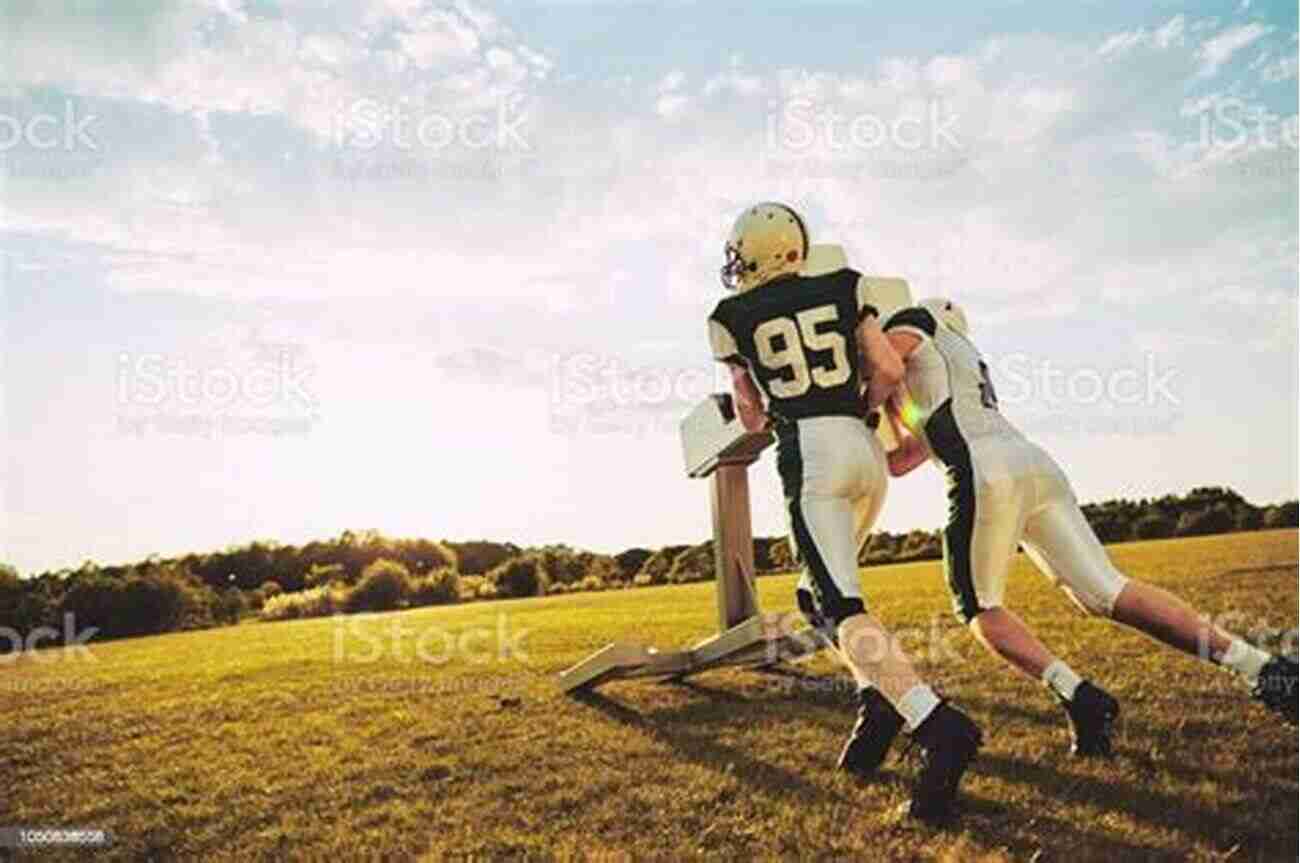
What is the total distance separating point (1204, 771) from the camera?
4012 millimetres

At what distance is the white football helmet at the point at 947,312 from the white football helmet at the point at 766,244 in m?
0.62

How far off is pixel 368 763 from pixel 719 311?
8.03 feet

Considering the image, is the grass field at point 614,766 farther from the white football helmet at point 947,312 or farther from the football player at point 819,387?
the white football helmet at point 947,312

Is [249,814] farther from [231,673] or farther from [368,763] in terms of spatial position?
[231,673]

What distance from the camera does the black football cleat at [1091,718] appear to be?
13.5 feet

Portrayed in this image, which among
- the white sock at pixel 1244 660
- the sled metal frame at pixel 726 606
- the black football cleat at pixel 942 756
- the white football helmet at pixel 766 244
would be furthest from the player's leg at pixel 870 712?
the sled metal frame at pixel 726 606

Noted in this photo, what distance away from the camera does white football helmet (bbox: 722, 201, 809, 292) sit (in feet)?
13.9

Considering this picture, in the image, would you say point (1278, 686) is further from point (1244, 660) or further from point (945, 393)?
point (945, 393)

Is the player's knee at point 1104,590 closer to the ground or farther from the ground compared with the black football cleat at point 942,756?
farther from the ground

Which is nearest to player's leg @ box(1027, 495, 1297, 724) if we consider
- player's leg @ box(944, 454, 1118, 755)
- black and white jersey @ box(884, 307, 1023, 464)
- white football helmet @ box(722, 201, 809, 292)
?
player's leg @ box(944, 454, 1118, 755)

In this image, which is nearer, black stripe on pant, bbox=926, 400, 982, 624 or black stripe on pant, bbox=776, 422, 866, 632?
black stripe on pant, bbox=776, 422, 866, 632

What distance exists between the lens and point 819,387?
4.18 meters

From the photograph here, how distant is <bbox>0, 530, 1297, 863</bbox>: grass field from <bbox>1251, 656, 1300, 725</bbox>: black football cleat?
0.26 meters

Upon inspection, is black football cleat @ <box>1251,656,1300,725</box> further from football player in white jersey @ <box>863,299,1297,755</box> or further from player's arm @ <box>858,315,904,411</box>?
player's arm @ <box>858,315,904,411</box>
